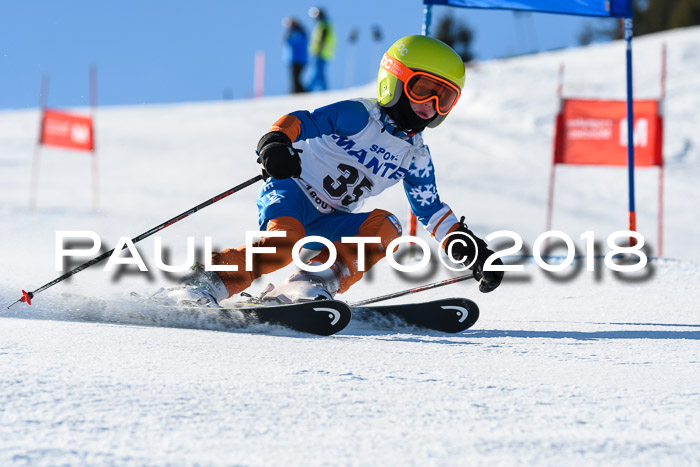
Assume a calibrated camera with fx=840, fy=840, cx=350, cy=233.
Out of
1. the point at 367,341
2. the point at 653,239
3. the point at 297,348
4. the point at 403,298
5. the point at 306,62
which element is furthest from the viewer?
the point at 306,62

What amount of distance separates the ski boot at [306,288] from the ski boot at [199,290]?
7.1 inches

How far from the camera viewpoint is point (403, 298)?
4262mm

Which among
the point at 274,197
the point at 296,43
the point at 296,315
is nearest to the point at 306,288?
the point at 296,315

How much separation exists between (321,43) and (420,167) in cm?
1386

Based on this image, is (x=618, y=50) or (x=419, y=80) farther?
(x=618, y=50)

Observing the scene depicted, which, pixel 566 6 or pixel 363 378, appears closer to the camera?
pixel 363 378

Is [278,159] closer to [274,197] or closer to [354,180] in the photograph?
[274,197]

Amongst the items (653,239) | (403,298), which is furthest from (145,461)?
(653,239)

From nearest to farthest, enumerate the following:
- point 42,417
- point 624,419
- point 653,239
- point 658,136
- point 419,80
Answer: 1. point 42,417
2. point 624,419
3. point 419,80
4. point 658,136
5. point 653,239

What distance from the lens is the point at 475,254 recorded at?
137 inches

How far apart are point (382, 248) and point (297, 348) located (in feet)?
3.25

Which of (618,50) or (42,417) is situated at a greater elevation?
(618,50)

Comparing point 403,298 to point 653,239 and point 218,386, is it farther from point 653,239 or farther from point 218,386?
point 653,239

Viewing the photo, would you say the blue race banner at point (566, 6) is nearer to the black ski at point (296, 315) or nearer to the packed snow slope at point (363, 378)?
the packed snow slope at point (363, 378)
